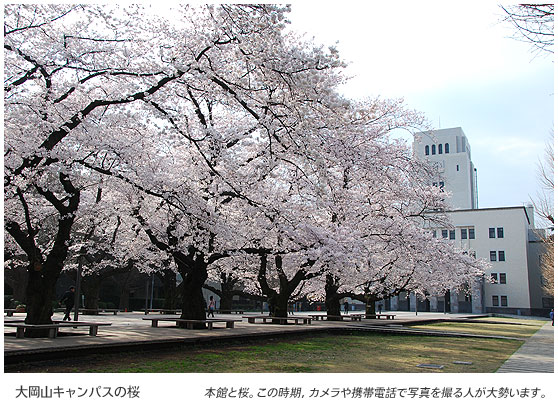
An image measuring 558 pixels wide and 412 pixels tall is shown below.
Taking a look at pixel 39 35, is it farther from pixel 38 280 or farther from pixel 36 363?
pixel 36 363

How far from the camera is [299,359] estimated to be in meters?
11.5

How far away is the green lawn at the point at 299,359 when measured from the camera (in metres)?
9.62

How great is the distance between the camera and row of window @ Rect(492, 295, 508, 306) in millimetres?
67250

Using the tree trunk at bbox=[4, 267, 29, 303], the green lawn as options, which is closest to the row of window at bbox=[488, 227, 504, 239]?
the green lawn

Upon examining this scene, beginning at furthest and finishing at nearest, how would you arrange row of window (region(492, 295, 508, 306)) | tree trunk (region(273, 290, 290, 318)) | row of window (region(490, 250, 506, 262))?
1. row of window (region(490, 250, 506, 262))
2. row of window (region(492, 295, 508, 306))
3. tree trunk (region(273, 290, 290, 318))

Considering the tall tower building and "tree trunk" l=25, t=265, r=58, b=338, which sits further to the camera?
the tall tower building

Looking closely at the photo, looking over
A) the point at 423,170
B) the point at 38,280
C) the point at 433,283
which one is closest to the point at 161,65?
the point at 38,280

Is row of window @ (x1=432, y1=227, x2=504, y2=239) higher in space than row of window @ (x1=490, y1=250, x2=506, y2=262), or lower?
higher

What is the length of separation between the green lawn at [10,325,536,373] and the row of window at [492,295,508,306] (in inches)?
2276

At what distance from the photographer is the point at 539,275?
68812 millimetres

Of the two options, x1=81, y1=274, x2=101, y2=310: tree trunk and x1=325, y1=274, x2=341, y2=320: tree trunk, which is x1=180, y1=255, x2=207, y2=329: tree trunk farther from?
x1=81, y1=274, x2=101, y2=310: tree trunk

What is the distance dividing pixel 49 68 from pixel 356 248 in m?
9.94

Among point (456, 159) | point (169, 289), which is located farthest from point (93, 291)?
point (456, 159)

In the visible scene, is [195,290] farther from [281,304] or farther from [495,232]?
[495,232]
